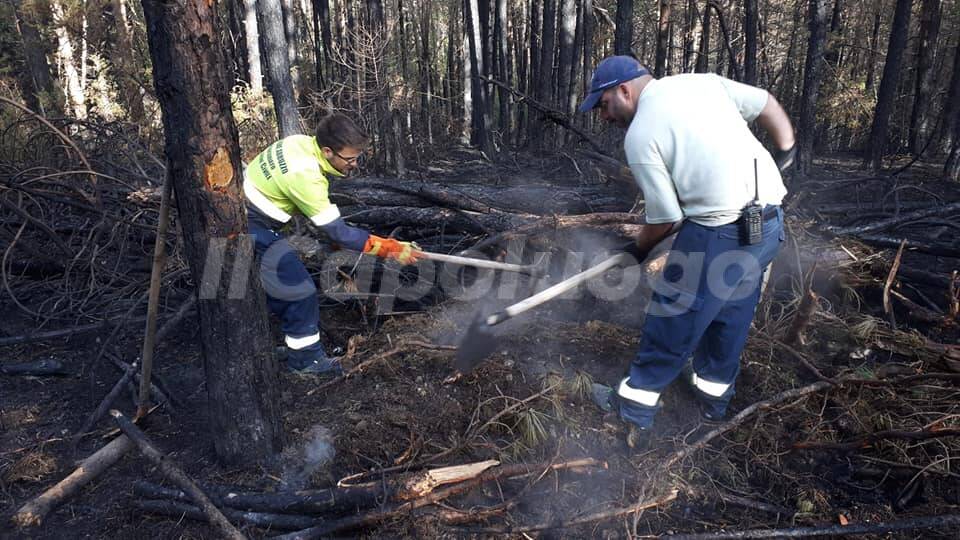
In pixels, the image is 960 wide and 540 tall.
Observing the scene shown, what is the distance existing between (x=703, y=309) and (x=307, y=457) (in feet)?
7.60

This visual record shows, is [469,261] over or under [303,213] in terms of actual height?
under

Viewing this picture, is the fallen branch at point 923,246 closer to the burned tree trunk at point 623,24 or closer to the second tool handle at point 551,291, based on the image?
the second tool handle at point 551,291

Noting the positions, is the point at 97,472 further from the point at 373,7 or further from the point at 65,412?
the point at 373,7

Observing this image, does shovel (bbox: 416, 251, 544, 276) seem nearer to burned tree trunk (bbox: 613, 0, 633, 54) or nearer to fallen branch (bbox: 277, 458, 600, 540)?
fallen branch (bbox: 277, 458, 600, 540)

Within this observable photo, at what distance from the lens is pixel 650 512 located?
295 cm

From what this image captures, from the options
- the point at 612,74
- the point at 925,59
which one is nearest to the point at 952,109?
the point at 925,59

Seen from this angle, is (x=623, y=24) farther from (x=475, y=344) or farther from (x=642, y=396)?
(x=475, y=344)

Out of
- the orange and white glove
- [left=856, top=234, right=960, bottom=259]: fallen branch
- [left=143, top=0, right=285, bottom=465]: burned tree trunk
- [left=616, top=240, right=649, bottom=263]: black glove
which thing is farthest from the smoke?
[left=856, top=234, right=960, bottom=259]: fallen branch

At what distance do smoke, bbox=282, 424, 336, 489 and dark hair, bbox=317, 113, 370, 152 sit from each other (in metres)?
1.75

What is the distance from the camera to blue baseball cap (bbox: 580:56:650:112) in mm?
3041

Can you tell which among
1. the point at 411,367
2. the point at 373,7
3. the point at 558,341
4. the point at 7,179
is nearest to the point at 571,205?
the point at 558,341

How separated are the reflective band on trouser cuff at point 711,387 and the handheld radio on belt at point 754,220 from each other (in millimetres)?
→ 928

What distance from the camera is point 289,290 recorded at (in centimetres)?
394

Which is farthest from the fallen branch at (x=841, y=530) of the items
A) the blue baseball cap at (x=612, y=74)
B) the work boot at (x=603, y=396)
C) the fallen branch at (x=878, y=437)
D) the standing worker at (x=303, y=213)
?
the standing worker at (x=303, y=213)
